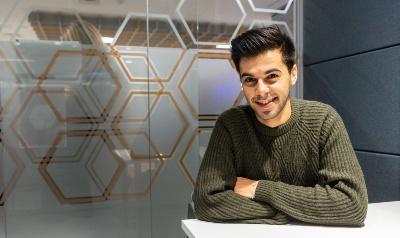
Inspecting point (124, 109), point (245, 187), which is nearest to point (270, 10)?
point (124, 109)

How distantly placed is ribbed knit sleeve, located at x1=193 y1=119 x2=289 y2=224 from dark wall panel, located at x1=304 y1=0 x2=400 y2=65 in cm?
122

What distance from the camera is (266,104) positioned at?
1.16 metres

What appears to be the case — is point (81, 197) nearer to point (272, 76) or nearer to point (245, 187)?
point (245, 187)

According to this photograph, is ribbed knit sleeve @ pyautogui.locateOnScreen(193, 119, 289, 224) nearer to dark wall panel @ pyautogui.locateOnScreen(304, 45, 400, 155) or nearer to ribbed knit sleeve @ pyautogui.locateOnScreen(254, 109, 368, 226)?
ribbed knit sleeve @ pyautogui.locateOnScreen(254, 109, 368, 226)

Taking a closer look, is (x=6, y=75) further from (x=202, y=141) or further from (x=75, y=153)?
(x=202, y=141)

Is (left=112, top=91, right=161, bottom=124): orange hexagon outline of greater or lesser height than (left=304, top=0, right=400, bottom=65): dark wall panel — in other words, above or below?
below

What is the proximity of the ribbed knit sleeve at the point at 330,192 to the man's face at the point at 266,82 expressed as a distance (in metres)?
0.21

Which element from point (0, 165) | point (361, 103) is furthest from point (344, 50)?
point (0, 165)

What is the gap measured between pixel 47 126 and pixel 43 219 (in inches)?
23.7

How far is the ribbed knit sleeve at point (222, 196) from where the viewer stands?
40.6 inches

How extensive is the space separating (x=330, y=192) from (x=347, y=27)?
1472 mm

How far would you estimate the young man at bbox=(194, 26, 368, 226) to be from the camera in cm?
102

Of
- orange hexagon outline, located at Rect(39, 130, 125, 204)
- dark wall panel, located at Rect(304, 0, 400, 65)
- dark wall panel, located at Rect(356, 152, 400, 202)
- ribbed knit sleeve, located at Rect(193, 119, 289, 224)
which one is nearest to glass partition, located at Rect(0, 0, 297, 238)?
orange hexagon outline, located at Rect(39, 130, 125, 204)

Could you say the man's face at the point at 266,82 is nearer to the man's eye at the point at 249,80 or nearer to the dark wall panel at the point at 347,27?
the man's eye at the point at 249,80
